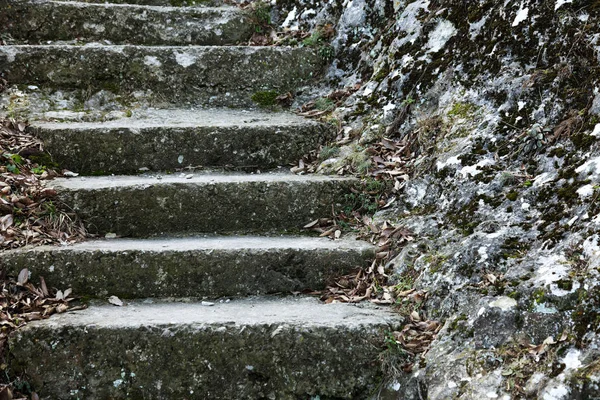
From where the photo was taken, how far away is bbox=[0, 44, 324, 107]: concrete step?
4207 millimetres

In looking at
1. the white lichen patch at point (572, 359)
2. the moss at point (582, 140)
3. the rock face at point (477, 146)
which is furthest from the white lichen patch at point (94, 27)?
the white lichen patch at point (572, 359)

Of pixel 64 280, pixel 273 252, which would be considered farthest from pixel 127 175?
pixel 273 252

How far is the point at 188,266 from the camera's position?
3098mm

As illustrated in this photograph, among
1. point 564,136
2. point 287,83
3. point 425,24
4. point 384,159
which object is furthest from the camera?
point 287,83

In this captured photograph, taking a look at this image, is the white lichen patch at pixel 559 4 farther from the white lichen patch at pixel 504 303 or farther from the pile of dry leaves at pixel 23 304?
the pile of dry leaves at pixel 23 304

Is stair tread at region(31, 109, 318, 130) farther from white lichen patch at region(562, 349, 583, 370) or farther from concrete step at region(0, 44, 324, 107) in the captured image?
white lichen patch at region(562, 349, 583, 370)

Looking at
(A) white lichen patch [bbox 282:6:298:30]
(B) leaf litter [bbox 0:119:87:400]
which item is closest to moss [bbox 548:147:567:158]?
(B) leaf litter [bbox 0:119:87:400]

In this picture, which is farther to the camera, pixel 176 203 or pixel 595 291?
pixel 176 203

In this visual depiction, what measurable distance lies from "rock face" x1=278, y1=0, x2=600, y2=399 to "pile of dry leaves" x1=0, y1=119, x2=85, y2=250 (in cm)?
172

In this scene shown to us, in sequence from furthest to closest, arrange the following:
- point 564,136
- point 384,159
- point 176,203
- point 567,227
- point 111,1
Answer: point 111,1, point 384,159, point 176,203, point 564,136, point 567,227

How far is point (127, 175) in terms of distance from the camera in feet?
12.4

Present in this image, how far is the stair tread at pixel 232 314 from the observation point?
8.91 ft

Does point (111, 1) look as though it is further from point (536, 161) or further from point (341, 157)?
point (536, 161)

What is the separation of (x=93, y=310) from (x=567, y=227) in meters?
2.32
